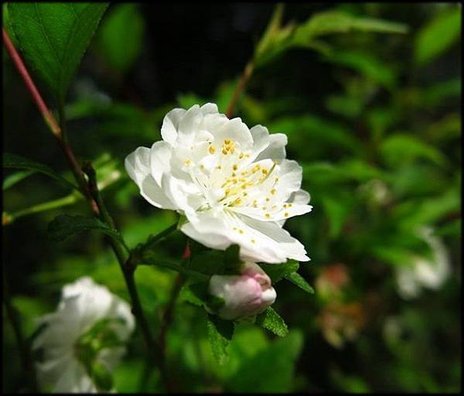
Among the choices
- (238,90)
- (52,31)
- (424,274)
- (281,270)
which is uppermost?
(52,31)

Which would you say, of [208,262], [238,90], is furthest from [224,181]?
[238,90]

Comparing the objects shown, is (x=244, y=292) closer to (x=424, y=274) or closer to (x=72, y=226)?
(x=72, y=226)

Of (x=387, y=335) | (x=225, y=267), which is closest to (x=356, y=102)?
(x=387, y=335)

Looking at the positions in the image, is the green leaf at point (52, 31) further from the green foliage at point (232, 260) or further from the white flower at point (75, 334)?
the white flower at point (75, 334)

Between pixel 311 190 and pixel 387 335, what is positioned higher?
pixel 311 190

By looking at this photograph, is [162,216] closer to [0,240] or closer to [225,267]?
[0,240]

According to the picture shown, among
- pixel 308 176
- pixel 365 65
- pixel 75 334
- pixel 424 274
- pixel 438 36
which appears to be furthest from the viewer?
pixel 424 274
